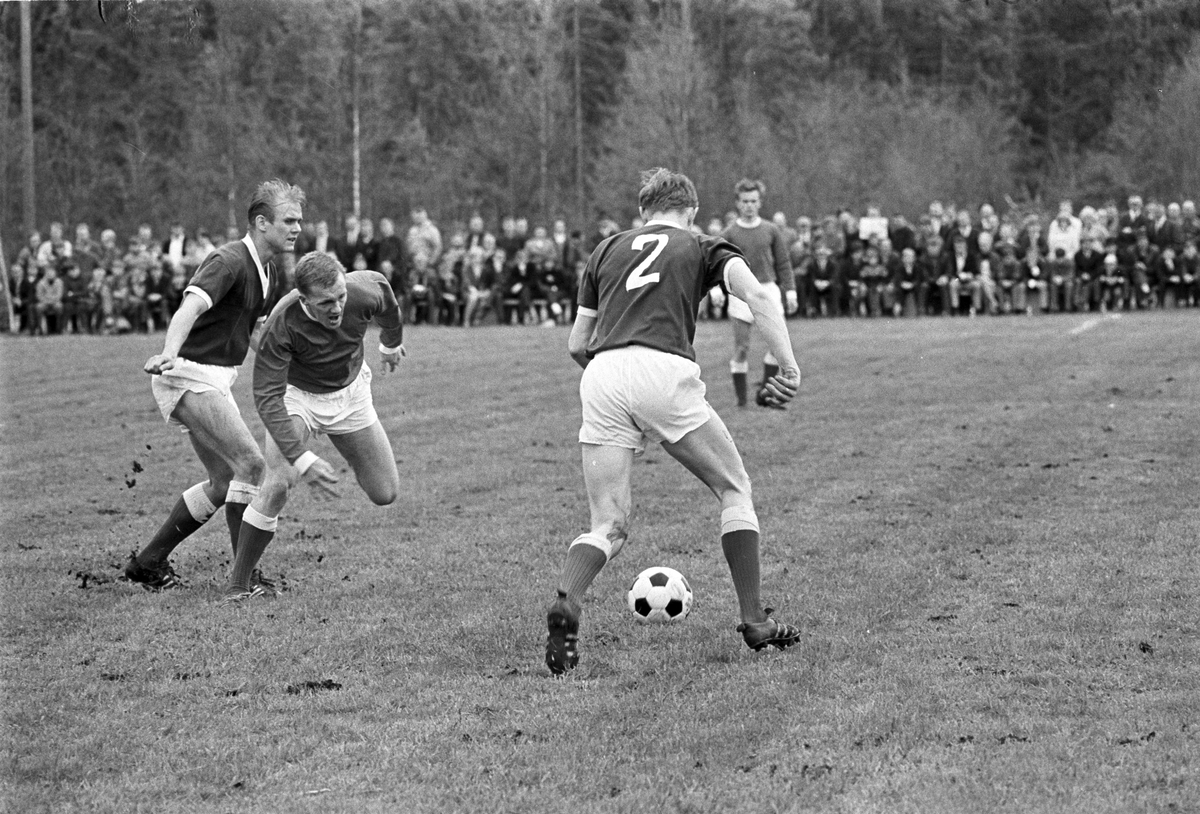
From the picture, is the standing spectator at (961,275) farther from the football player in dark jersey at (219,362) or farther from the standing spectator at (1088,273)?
the football player in dark jersey at (219,362)

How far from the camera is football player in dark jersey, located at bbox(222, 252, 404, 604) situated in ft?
23.8

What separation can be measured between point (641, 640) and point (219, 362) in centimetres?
267

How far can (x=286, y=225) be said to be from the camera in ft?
24.5

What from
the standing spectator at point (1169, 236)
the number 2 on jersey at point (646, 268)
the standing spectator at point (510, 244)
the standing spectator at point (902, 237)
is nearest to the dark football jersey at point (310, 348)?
the number 2 on jersey at point (646, 268)

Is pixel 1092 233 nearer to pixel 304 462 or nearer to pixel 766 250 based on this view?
pixel 766 250

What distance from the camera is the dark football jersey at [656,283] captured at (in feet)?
20.7

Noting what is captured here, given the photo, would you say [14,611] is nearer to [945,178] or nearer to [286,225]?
[286,225]

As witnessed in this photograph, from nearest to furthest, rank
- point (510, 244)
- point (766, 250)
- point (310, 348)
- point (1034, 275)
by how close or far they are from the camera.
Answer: point (310, 348), point (766, 250), point (1034, 275), point (510, 244)

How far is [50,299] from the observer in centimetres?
2762

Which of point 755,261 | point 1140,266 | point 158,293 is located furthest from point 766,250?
point 158,293

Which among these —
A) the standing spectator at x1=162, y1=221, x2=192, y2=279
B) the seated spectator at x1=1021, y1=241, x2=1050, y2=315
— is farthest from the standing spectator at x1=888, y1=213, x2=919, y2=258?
the standing spectator at x1=162, y1=221, x2=192, y2=279

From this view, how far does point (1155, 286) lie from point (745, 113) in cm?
1753

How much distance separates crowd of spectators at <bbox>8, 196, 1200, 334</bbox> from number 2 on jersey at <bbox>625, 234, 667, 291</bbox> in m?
20.0

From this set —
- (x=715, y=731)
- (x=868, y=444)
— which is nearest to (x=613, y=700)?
(x=715, y=731)
